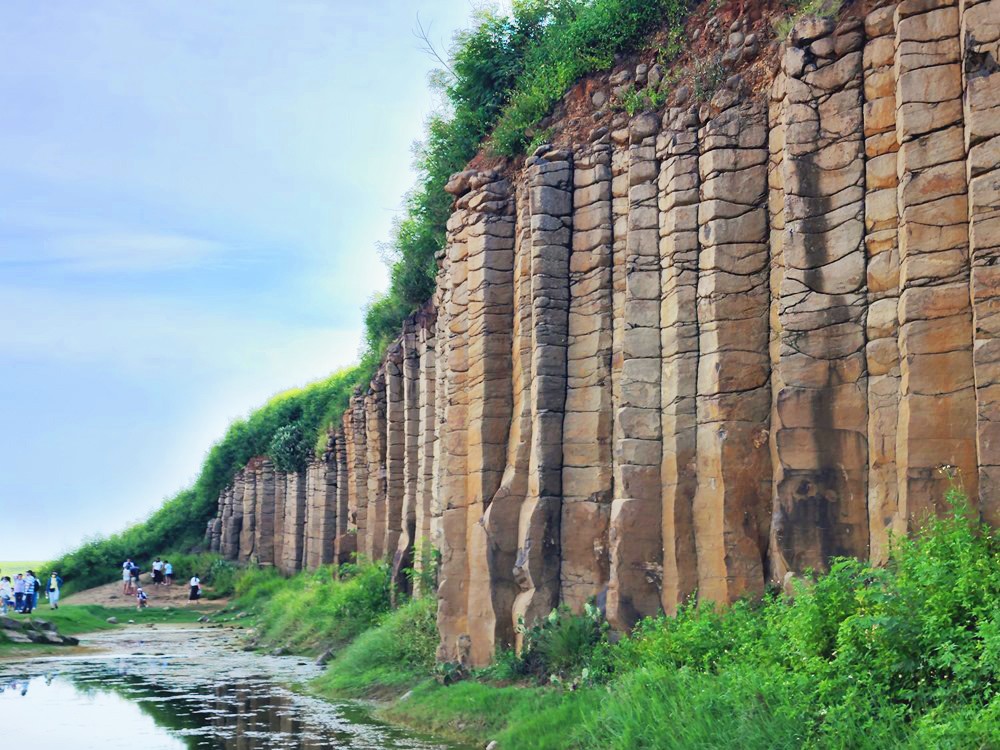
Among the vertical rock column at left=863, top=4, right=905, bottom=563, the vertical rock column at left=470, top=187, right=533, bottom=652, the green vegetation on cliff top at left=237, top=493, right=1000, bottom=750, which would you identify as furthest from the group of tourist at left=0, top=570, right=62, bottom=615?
the vertical rock column at left=863, top=4, right=905, bottom=563

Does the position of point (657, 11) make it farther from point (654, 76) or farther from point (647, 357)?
point (647, 357)

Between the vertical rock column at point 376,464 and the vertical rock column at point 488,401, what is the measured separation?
33.8ft

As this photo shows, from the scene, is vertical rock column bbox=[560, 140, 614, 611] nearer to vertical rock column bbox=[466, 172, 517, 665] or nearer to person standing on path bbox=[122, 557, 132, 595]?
vertical rock column bbox=[466, 172, 517, 665]

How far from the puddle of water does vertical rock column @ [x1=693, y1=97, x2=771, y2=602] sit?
3.51 metres

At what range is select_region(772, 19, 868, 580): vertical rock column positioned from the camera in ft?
32.8

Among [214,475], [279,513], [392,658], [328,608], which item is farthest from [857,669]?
[214,475]

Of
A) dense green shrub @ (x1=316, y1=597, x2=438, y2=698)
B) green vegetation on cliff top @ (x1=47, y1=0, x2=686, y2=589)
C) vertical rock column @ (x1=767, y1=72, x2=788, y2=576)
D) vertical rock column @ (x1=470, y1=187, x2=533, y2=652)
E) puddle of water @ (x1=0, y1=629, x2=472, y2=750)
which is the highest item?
green vegetation on cliff top @ (x1=47, y1=0, x2=686, y2=589)

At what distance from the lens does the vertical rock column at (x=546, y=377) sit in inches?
508

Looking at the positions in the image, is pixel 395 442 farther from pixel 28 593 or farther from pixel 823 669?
pixel 823 669

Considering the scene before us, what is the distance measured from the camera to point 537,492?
13.0 m

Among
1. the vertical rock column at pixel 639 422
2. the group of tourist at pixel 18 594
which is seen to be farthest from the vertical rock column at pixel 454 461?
the group of tourist at pixel 18 594

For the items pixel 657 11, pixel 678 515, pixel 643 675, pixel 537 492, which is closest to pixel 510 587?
pixel 537 492

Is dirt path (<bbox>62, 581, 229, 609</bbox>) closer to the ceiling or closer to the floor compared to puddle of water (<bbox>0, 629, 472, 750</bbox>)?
closer to the ceiling

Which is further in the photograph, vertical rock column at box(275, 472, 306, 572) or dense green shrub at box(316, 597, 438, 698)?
vertical rock column at box(275, 472, 306, 572)
